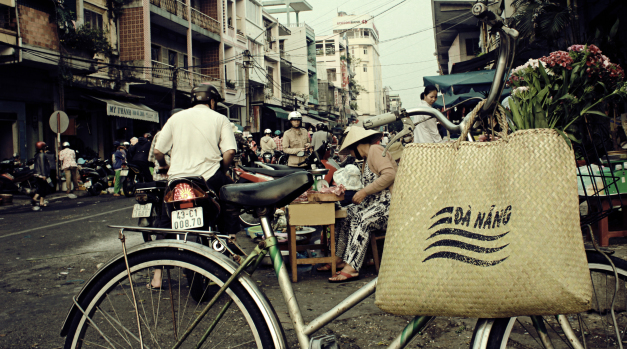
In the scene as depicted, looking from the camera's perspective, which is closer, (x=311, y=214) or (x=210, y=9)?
(x=311, y=214)

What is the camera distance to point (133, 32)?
20.4m


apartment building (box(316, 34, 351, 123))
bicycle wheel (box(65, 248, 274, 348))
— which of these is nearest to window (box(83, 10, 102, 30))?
bicycle wheel (box(65, 248, 274, 348))

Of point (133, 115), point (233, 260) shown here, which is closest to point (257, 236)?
point (233, 260)

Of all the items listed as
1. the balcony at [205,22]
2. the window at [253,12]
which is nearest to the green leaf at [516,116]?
the balcony at [205,22]

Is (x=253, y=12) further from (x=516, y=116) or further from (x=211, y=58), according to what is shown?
(x=516, y=116)

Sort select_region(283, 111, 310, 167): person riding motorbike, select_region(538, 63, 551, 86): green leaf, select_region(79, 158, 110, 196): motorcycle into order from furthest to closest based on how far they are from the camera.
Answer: select_region(79, 158, 110, 196): motorcycle < select_region(283, 111, 310, 167): person riding motorbike < select_region(538, 63, 551, 86): green leaf

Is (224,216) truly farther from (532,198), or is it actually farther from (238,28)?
(238,28)

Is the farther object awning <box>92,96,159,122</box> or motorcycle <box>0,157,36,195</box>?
awning <box>92,96,159,122</box>

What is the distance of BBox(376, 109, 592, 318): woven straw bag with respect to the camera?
4.36 feet

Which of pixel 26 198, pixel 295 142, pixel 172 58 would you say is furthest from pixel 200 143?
pixel 172 58

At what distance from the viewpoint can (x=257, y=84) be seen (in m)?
33.6

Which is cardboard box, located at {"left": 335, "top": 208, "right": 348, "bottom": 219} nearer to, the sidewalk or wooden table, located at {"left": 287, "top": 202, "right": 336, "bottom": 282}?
wooden table, located at {"left": 287, "top": 202, "right": 336, "bottom": 282}

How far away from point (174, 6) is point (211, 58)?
17.4 ft

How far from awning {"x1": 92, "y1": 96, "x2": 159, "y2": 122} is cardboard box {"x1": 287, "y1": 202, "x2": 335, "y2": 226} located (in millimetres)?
14726
